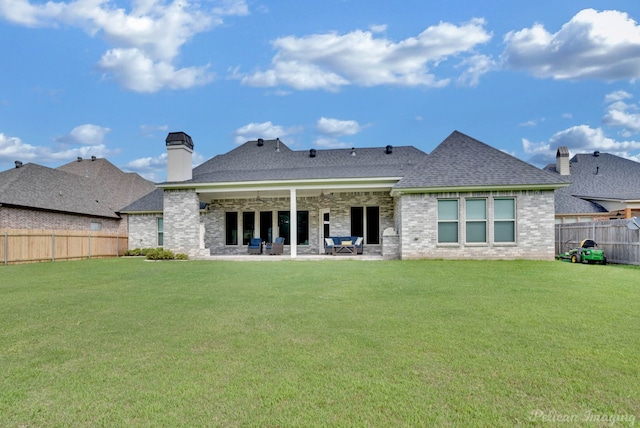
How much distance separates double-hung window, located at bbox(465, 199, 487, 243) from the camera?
48.3 feet

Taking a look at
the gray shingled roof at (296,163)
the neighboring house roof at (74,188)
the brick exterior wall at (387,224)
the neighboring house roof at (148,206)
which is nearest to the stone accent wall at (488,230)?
the brick exterior wall at (387,224)

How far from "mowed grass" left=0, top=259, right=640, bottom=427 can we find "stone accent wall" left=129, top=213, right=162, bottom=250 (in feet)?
46.4

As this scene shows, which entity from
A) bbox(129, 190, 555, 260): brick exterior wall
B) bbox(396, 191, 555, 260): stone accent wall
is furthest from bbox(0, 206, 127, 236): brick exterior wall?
bbox(396, 191, 555, 260): stone accent wall

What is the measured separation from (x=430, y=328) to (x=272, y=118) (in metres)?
19.5

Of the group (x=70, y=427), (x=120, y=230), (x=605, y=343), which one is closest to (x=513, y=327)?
(x=605, y=343)

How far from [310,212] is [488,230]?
8431mm

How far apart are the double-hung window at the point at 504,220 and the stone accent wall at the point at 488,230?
0.17m

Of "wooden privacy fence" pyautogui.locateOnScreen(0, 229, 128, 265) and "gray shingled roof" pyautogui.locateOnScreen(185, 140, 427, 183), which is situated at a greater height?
"gray shingled roof" pyautogui.locateOnScreen(185, 140, 427, 183)

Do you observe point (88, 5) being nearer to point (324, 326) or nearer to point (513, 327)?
point (324, 326)

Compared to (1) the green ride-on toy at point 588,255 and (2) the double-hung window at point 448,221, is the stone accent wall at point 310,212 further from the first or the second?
(1) the green ride-on toy at point 588,255

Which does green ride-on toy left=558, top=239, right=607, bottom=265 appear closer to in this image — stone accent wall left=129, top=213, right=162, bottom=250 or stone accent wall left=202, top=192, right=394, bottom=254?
stone accent wall left=202, top=192, right=394, bottom=254

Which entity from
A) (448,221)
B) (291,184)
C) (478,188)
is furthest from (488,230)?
(291,184)

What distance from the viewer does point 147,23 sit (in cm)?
1388

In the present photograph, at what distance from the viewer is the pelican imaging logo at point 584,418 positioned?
2615mm
